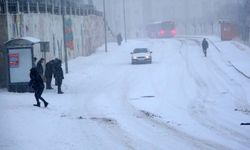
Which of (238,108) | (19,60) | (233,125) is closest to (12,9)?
(19,60)

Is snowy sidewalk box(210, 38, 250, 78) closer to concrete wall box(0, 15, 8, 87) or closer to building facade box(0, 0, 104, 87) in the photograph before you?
building facade box(0, 0, 104, 87)

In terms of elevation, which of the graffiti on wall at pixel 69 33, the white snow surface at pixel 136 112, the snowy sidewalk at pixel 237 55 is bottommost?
the white snow surface at pixel 136 112

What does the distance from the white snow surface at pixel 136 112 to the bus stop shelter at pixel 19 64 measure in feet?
2.77

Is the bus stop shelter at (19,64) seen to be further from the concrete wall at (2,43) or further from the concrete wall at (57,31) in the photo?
the concrete wall at (2,43)

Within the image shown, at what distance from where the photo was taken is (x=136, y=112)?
21203 millimetres

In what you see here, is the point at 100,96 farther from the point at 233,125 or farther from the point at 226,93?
the point at 233,125

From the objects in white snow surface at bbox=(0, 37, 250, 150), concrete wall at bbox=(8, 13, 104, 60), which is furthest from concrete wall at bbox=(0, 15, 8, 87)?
white snow surface at bbox=(0, 37, 250, 150)

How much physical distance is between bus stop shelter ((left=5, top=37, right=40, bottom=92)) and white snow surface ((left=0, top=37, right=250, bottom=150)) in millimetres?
844

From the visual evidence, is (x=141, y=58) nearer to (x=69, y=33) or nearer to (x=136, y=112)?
(x=69, y=33)

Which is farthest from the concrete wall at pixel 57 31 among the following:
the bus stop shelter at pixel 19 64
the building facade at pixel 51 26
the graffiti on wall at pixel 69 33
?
the bus stop shelter at pixel 19 64

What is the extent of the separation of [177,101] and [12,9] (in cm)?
1307

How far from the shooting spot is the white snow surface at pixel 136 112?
15227 millimetres

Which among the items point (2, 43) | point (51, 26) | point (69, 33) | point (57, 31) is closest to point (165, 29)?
point (69, 33)

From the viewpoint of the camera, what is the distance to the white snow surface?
15227 mm
